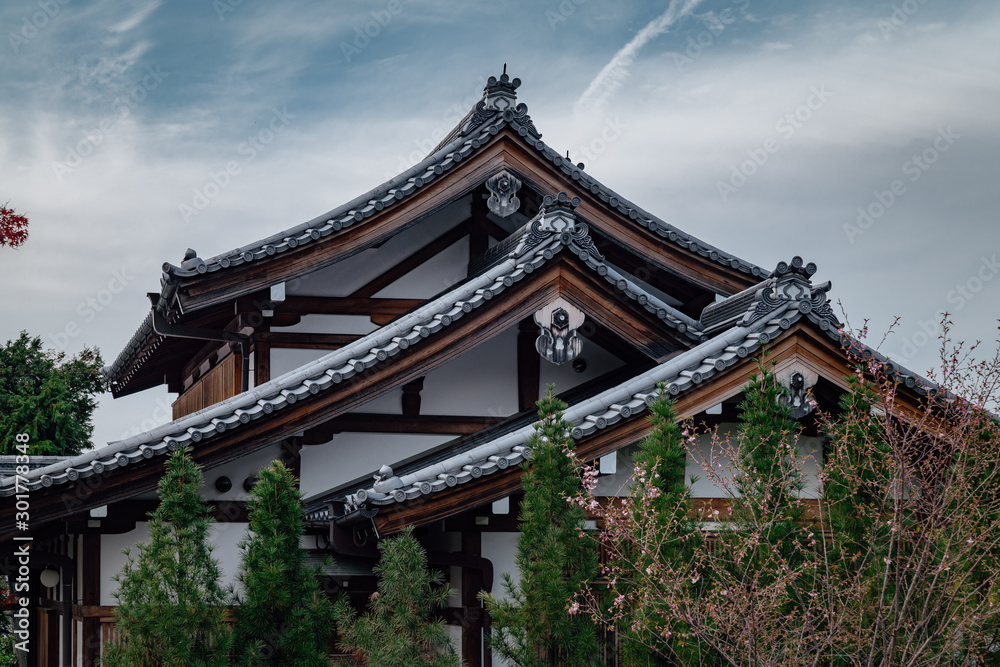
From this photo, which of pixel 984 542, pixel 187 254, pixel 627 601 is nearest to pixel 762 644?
pixel 627 601

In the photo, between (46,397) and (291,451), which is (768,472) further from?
(46,397)

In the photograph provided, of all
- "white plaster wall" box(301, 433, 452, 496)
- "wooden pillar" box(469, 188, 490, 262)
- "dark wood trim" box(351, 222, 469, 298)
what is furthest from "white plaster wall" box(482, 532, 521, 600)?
"wooden pillar" box(469, 188, 490, 262)

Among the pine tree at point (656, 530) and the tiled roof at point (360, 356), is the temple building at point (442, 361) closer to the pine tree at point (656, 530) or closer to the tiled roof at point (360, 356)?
the tiled roof at point (360, 356)

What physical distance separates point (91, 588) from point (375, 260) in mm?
4927

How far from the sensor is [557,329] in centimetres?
1077

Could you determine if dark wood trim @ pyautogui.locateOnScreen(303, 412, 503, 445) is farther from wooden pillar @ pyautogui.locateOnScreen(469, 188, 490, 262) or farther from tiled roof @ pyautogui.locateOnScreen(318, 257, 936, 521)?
wooden pillar @ pyautogui.locateOnScreen(469, 188, 490, 262)

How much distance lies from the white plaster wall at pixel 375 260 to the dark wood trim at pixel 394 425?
1956mm

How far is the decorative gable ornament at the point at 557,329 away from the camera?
35.3ft

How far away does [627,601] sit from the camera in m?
8.39

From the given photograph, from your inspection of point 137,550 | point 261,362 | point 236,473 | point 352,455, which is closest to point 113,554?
point 137,550

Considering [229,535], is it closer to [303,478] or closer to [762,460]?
[303,478]

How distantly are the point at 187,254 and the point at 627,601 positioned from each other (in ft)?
20.2

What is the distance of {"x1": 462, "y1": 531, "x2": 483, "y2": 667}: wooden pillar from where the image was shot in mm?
→ 10078

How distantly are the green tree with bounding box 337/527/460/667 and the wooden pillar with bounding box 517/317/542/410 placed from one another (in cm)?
358
